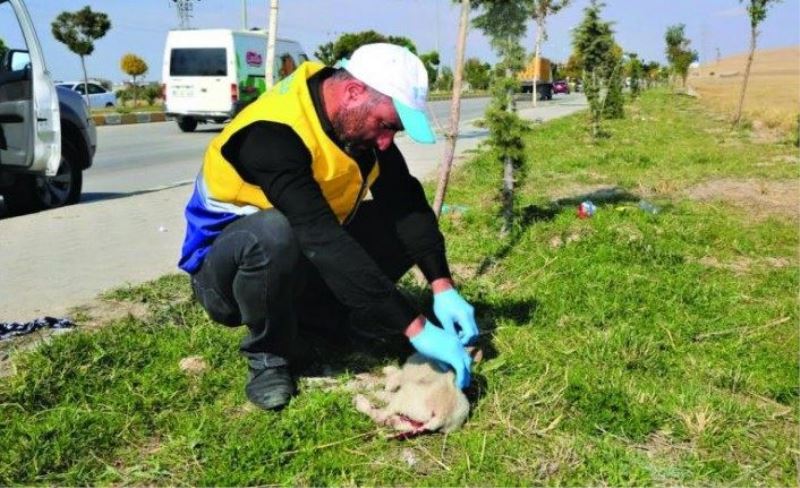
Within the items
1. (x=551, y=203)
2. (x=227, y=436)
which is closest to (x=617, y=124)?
(x=551, y=203)

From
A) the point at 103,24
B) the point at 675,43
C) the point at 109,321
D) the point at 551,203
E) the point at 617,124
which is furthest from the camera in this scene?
the point at 675,43

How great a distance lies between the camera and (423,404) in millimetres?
2377

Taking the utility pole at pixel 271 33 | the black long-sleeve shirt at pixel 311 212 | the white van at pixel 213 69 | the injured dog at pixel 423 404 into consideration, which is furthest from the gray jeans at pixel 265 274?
the white van at pixel 213 69

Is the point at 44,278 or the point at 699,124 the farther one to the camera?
the point at 699,124

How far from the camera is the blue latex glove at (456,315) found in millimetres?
2662

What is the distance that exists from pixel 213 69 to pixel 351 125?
1580 centimetres

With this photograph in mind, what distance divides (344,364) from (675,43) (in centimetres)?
4834

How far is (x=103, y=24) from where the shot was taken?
2570 cm

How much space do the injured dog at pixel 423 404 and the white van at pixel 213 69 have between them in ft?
49.1

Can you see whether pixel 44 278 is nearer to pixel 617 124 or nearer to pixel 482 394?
pixel 482 394

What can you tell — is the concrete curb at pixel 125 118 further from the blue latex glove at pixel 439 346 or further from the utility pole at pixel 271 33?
the blue latex glove at pixel 439 346

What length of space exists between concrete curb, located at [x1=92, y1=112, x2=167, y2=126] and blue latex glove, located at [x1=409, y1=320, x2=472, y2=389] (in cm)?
2109

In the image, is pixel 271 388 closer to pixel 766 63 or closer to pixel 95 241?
pixel 95 241

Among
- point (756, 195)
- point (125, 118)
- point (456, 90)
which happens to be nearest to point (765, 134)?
point (756, 195)
